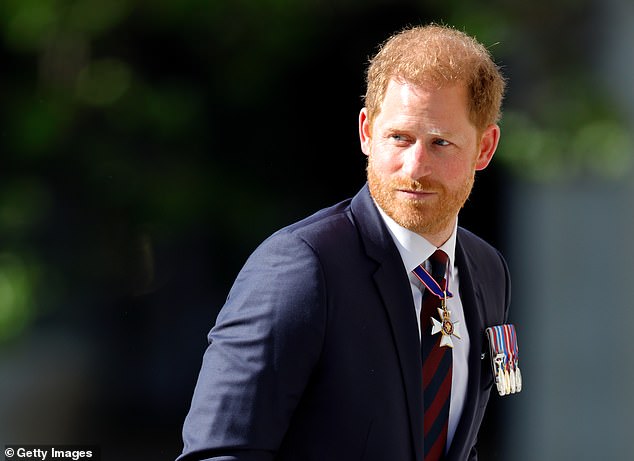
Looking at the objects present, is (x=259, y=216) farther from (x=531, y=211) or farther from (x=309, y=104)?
(x=531, y=211)

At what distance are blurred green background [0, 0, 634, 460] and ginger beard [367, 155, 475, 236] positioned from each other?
254cm

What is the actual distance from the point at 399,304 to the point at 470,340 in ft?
0.88

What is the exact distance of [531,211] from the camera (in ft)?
16.4

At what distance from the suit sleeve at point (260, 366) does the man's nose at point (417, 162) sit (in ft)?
0.79

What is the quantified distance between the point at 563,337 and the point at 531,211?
68 cm

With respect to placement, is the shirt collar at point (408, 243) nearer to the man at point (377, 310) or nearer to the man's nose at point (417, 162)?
the man at point (377, 310)

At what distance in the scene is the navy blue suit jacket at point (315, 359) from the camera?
1663 mm

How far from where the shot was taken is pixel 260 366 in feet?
5.43

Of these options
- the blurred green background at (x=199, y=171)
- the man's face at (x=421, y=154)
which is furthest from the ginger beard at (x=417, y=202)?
the blurred green background at (x=199, y=171)

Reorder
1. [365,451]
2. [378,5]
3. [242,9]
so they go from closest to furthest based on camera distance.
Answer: [365,451] → [242,9] → [378,5]

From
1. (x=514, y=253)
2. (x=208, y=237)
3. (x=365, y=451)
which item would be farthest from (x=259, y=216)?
(x=365, y=451)

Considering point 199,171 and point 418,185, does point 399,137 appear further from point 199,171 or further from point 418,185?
point 199,171

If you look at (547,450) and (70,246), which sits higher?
(70,246)

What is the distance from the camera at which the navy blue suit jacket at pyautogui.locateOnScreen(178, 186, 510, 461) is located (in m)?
1.66
